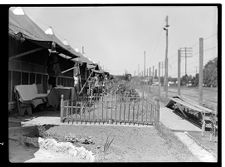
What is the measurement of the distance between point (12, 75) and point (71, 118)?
2.49m

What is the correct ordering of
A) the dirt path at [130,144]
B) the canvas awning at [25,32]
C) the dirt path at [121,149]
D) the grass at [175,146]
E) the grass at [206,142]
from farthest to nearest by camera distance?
the canvas awning at [25,32]
the grass at [206,142]
the grass at [175,146]
the dirt path at [130,144]
the dirt path at [121,149]

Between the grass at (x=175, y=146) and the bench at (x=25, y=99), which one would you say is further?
the bench at (x=25, y=99)

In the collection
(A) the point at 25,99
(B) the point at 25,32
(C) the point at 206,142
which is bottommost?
(C) the point at 206,142

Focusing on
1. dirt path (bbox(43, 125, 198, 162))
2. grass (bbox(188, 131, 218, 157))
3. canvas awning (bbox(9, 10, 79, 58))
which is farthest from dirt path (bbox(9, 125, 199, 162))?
canvas awning (bbox(9, 10, 79, 58))

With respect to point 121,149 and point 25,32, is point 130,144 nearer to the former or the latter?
point 121,149

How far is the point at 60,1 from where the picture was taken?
2803 millimetres

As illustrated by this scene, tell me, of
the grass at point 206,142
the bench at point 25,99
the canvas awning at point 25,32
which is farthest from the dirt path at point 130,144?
the canvas awning at point 25,32

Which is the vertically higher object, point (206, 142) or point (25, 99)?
point (25, 99)

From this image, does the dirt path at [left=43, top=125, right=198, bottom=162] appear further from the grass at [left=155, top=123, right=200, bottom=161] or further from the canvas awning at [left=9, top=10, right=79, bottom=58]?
the canvas awning at [left=9, top=10, right=79, bottom=58]

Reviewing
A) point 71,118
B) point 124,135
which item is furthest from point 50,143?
point 71,118

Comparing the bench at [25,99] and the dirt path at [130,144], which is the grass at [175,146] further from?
the bench at [25,99]

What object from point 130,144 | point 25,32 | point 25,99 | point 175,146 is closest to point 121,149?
point 130,144

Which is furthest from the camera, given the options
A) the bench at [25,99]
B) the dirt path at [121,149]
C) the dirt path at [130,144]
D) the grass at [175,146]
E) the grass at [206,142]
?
the bench at [25,99]

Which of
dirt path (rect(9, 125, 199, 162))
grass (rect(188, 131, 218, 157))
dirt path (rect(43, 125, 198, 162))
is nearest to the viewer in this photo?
dirt path (rect(9, 125, 199, 162))
